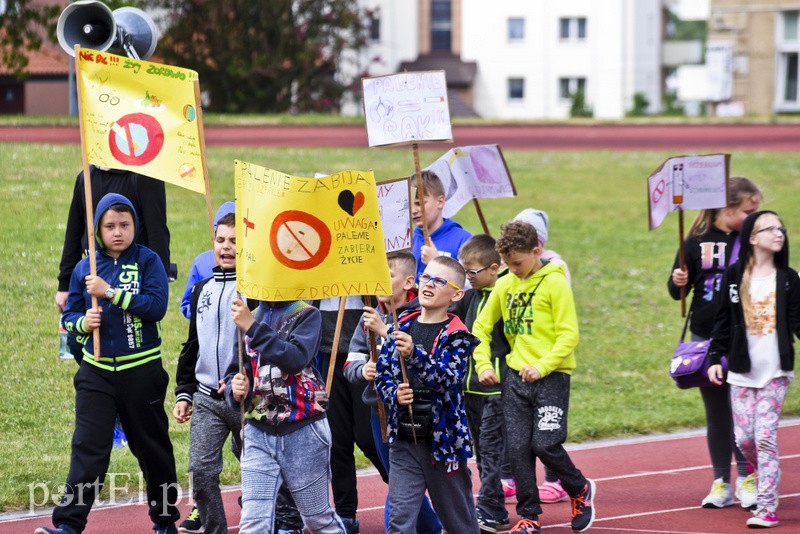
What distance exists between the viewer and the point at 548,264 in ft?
23.4

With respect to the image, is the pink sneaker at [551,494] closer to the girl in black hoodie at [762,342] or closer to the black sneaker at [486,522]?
the black sneaker at [486,522]

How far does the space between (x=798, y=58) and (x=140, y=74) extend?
50500mm

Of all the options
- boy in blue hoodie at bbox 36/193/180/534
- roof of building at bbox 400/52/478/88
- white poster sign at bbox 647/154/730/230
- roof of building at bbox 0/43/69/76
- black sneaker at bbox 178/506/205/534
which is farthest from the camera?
roof of building at bbox 400/52/478/88

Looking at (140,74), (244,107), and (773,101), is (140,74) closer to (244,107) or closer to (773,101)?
(244,107)

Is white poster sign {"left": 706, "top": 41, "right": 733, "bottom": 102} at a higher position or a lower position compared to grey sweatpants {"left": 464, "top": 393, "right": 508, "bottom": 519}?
Answer: higher

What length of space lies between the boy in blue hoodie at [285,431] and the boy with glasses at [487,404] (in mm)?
1415

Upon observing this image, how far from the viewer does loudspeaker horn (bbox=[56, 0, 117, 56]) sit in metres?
7.87

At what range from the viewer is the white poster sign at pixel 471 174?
8.50 m

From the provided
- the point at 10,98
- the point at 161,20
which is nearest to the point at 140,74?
the point at 161,20

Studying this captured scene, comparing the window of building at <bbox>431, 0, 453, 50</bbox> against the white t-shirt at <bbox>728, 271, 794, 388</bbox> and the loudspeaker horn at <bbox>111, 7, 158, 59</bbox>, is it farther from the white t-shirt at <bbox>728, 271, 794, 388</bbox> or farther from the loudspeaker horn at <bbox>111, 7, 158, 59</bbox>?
the white t-shirt at <bbox>728, 271, 794, 388</bbox>

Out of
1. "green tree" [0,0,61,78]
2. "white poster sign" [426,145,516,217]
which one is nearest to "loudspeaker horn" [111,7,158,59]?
"white poster sign" [426,145,516,217]

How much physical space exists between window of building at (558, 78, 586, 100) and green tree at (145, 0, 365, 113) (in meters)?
27.6

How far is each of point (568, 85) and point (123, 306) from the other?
59138 millimetres

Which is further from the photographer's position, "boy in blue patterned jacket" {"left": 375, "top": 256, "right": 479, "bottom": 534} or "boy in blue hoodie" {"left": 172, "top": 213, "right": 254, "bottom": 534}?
"boy in blue hoodie" {"left": 172, "top": 213, "right": 254, "bottom": 534}
